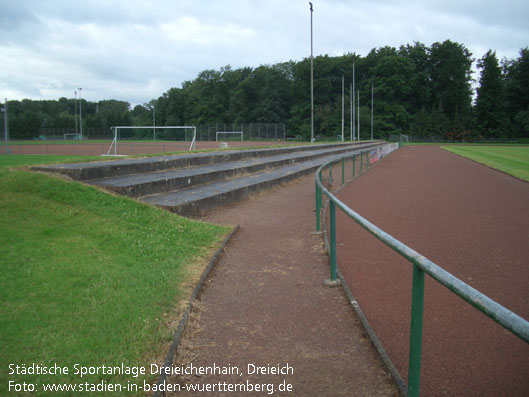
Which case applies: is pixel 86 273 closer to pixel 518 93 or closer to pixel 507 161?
pixel 507 161

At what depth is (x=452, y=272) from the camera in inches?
218

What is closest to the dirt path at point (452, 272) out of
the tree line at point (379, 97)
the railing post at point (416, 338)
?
the railing post at point (416, 338)

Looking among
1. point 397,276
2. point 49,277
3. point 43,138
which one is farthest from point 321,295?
point 43,138

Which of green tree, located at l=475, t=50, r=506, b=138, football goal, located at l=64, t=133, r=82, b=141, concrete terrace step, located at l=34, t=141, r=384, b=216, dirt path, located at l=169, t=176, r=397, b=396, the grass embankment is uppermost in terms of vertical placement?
green tree, located at l=475, t=50, r=506, b=138

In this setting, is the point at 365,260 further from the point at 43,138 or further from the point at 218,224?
the point at 43,138

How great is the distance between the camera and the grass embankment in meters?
3.23

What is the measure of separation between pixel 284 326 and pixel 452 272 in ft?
8.82

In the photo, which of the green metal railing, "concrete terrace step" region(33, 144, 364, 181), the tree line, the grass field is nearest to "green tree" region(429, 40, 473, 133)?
the tree line

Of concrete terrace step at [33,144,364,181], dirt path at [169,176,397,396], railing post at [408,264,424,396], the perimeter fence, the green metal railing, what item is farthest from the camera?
the perimeter fence

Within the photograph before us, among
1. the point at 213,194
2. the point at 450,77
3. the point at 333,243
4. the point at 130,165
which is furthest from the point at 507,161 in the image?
the point at 450,77

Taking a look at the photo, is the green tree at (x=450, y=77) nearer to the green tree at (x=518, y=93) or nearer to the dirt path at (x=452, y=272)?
the green tree at (x=518, y=93)

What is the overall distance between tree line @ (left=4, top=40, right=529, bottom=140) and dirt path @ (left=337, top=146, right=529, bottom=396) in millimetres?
68781

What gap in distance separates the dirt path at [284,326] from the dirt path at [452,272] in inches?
11.5

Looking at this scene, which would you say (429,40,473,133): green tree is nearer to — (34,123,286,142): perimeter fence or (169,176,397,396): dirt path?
(34,123,286,142): perimeter fence
